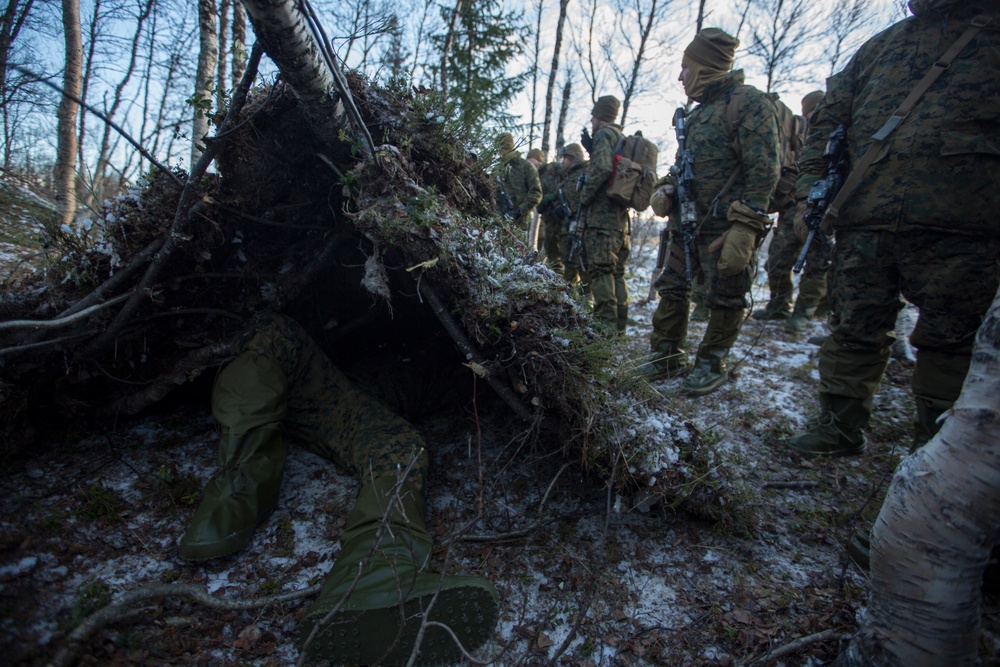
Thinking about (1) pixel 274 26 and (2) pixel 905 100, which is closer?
(1) pixel 274 26

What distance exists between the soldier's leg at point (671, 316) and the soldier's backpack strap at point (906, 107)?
1630mm

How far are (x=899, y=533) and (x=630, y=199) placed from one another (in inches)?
185

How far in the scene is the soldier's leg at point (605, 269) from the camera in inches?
228

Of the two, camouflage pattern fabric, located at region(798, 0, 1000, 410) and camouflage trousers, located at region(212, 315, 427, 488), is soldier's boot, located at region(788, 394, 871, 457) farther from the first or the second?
camouflage trousers, located at region(212, 315, 427, 488)

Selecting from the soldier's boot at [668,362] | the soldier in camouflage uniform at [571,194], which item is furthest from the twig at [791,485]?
the soldier in camouflage uniform at [571,194]

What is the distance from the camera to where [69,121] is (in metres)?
7.64

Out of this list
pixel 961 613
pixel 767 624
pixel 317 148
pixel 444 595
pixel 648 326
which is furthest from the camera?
pixel 648 326

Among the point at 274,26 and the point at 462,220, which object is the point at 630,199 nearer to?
the point at 462,220

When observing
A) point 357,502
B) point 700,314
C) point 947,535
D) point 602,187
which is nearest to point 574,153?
point 602,187

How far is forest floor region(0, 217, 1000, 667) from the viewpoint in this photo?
71.9 inches

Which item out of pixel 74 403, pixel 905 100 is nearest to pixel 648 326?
pixel 905 100

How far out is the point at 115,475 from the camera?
105 inches

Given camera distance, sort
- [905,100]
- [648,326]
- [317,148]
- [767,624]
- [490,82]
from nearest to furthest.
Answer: [767,624], [905,100], [317,148], [648,326], [490,82]

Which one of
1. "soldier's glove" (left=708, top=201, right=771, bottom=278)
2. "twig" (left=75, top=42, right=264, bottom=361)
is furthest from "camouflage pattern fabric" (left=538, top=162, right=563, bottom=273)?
"twig" (left=75, top=42, right=264, bottom=361)
